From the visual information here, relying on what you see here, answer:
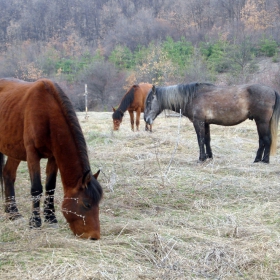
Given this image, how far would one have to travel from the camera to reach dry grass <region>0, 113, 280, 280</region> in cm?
261

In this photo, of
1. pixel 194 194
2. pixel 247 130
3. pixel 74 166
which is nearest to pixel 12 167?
pixel 74 166

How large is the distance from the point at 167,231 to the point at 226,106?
4254mm

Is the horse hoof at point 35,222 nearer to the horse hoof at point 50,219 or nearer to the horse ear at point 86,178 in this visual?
Answer: the horse hoof at point 50,219

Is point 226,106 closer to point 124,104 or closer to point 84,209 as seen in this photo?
point 84,209

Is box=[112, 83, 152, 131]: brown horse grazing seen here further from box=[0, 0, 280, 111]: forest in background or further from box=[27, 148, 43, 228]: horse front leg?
box=[0, 0, 280, 111]: forest in background

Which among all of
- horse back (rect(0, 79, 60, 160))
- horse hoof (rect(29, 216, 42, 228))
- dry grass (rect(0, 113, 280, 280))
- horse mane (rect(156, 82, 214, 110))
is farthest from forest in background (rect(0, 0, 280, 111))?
horse hoof (rect(29, 216, 42, 228))

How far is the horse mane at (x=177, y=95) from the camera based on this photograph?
293 inches

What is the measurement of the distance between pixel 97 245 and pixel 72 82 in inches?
1428

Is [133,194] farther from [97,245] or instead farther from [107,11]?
[107,11]

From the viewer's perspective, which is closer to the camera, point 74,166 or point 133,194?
point 74,166

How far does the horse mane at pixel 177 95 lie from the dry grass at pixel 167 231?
140 centimetres

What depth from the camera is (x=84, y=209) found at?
3.14m

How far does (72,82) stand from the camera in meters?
37.9

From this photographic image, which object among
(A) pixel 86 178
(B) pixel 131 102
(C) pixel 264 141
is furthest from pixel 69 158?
(B) pixel 131 102
